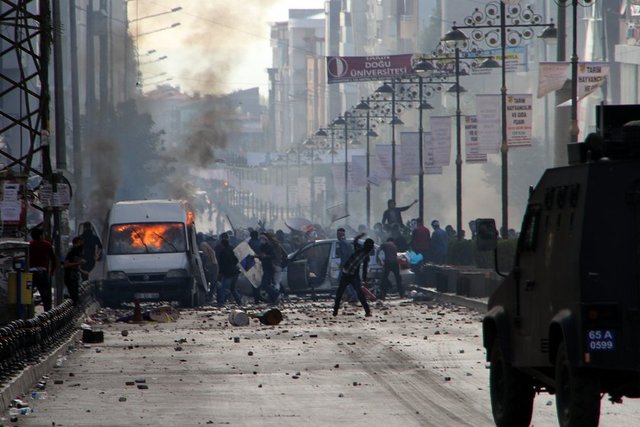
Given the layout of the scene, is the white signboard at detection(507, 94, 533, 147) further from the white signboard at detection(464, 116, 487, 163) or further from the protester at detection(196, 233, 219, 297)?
the protester at detection(196, 233, 219, 297)

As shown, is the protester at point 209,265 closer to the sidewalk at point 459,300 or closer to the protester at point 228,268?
the protester at point 228,268

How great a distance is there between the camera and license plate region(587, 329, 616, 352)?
1020 centimetres

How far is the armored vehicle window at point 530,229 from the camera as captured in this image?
1206 cm

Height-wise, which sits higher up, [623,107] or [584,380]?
[623,107]

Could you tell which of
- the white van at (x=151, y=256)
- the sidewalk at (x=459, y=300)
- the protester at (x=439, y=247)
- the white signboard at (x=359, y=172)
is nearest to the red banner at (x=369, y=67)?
the white signboard at (x=359, y=172)

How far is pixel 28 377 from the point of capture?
17016mm

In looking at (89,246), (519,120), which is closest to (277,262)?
(89,246)

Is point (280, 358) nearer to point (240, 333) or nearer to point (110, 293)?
point (240, 333)

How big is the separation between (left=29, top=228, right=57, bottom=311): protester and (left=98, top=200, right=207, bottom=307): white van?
842cm

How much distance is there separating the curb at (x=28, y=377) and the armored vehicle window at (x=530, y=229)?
4936 millimetres

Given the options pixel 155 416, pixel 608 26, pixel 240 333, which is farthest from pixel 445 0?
pixel 155 416

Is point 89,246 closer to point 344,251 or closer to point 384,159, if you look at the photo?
point 344,251

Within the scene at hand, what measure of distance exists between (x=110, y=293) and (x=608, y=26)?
56.8 meters

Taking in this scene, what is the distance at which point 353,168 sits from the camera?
7588cm
